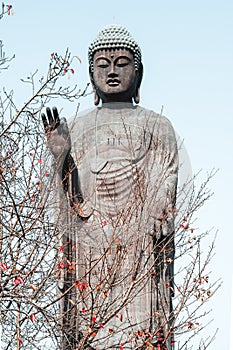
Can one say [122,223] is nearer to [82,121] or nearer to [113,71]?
[82,121]

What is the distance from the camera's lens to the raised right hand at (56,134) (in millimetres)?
10141

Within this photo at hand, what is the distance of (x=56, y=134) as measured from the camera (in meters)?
10.2

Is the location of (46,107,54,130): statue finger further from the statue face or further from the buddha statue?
the statue face

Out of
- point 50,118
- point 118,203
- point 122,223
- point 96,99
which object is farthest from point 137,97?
point 122,223

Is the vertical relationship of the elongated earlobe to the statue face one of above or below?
below

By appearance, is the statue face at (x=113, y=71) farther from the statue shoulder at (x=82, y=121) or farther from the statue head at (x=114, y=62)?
the statue shoulder at (x=82, y=121)

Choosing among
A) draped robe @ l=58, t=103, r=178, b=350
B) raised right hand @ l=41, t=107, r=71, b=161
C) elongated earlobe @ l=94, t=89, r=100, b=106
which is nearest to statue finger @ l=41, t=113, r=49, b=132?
raised right hand @ l=41, t=107, r=71, b=161

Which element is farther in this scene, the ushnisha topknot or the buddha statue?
the ushnisha topknot

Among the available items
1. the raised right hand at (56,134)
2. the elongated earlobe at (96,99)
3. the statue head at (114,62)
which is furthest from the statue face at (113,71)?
the raised right hand at (56,134)

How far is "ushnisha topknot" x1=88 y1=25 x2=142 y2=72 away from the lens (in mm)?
11117

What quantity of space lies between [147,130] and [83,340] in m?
2.72

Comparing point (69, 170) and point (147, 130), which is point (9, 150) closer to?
point (69, 170)

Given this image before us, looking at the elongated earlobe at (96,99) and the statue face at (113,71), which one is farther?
the elongated earlobe at (96,99)

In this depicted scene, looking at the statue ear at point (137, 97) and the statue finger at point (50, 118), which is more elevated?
the statue ear at point (137, 97)
